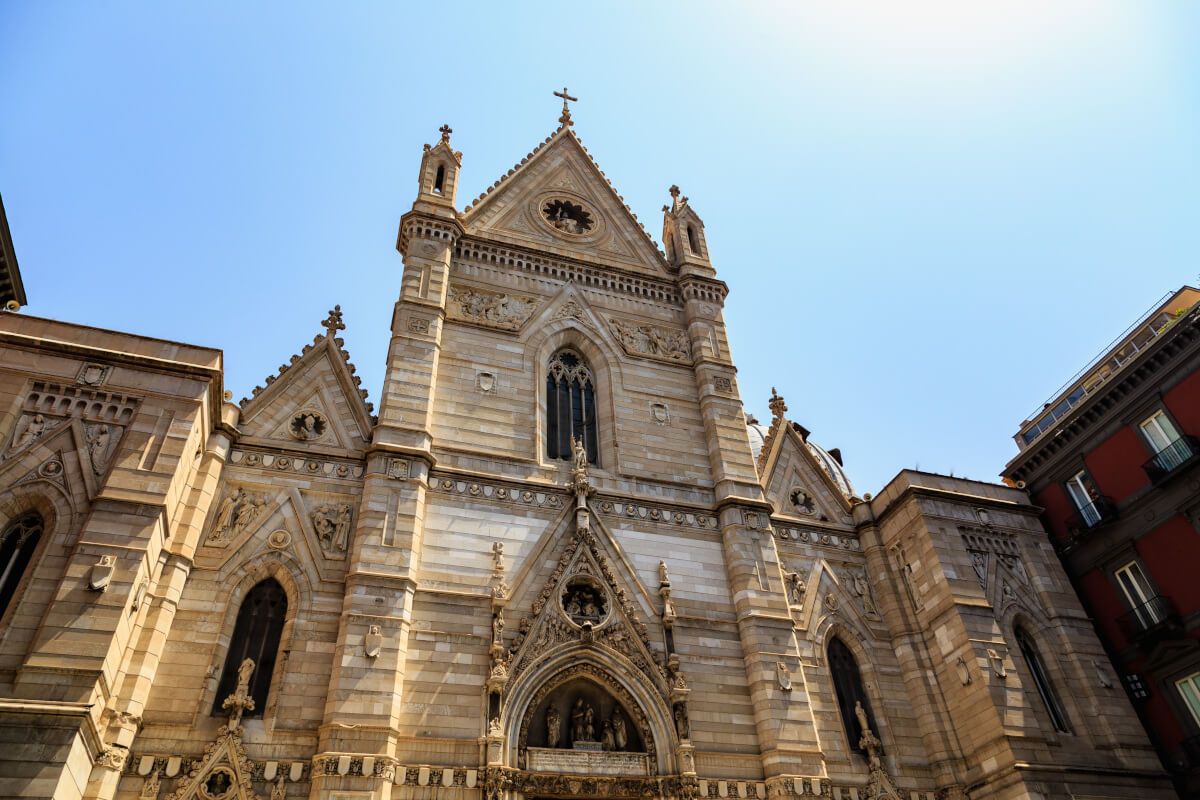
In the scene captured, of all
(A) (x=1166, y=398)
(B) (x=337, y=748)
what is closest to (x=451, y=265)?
(B) (x=337, y=748)

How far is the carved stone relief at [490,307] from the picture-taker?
68.8ft

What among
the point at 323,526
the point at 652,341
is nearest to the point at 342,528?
the point at 323,526

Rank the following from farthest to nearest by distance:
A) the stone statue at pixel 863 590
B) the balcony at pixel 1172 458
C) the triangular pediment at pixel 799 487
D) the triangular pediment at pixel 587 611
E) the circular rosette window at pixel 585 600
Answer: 1. the triangular pediment at pixel 799 487
2. the stone statue at pixel 863 590
3. the balcony at pixel 1172 458
4. the circular rosette window at pixel 585 600
5. the triangular pediment at pixel 587 611

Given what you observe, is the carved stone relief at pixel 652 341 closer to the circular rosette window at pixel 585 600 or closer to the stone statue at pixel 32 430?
the circular rosette window at pixel 585 600

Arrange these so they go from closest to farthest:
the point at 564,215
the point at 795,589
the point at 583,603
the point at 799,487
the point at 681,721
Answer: the point at 681,721 → the point at 583,603 → the point at 795,589 → the point at 799,487 → the point at 564,215

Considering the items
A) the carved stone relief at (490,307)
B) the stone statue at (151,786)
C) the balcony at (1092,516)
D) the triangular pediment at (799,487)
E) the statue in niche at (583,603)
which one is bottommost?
the stone statue at (151,786)

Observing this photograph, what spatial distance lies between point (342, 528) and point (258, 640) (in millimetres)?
2620

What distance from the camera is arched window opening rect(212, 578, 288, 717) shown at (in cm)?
1409

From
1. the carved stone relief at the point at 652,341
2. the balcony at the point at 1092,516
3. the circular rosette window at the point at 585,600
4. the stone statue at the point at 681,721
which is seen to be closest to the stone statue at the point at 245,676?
the circular rosette window at the point at 585,600

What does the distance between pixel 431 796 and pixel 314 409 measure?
28.9 feet

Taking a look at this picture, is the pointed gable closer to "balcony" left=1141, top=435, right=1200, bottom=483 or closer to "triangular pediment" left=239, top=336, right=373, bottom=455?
"triangular pediment" left=239, top=336, right=373, bottom=455

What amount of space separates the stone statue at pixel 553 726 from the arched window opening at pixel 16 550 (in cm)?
933

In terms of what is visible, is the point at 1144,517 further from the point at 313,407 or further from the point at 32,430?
the point at 32,430

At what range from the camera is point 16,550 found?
13.0m
